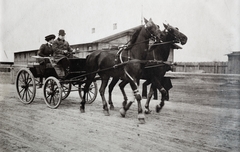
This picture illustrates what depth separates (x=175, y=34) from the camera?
5051mm

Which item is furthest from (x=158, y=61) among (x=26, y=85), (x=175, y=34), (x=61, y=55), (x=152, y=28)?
(x=26, y=85)

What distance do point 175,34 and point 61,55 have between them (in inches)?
115

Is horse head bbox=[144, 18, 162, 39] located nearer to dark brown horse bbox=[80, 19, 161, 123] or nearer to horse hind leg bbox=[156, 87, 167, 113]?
dark brown horse bbox=[80, 19, 161, 123]

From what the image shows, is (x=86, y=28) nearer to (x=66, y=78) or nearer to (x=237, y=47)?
(x=66, y=78)

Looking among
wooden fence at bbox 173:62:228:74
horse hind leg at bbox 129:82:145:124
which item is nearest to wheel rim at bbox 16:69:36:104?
horse hind leg at bbox 129:82:145:124

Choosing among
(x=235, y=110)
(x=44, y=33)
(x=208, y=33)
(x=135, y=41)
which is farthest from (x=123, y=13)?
(x=235, y=110)

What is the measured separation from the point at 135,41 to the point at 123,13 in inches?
29.3

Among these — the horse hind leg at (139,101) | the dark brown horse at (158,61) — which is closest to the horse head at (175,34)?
the dark brown horse at (158,61)

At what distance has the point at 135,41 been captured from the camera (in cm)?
489

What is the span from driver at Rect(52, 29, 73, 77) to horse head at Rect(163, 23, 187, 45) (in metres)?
2.53

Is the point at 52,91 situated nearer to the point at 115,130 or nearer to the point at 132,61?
the point at 132,61

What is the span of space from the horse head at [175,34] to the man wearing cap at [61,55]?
2548 millimetres

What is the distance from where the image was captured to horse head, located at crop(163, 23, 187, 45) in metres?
4.87

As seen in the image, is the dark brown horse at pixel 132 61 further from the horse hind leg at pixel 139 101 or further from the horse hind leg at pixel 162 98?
the horse hind leg at pixel 162 98
